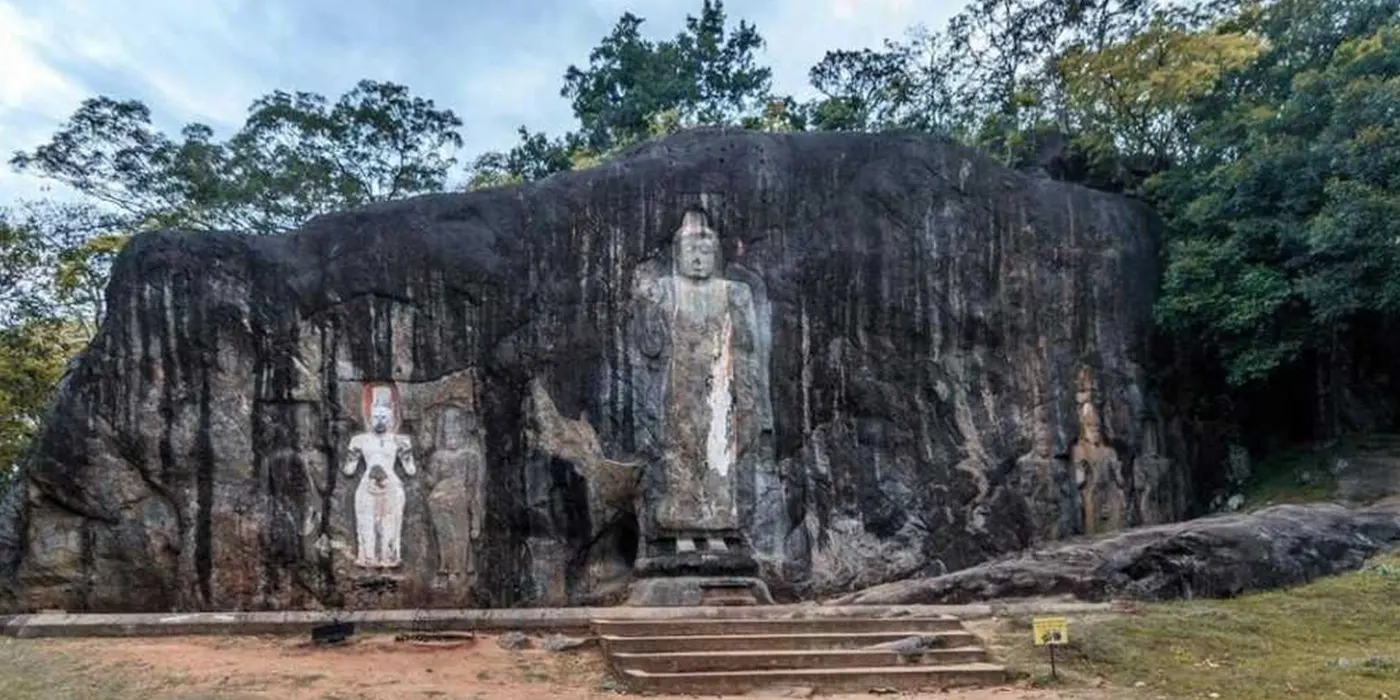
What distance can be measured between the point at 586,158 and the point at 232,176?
23.8ft

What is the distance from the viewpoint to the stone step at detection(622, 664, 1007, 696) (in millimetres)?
8180

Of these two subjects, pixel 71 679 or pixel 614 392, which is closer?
pixel 71 679

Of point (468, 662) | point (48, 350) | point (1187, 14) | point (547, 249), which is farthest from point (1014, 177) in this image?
point (48, 350)

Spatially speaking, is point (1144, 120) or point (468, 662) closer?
point (468, 662)

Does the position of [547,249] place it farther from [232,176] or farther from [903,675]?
[232,176]

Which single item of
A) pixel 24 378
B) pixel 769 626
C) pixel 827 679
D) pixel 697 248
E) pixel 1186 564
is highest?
pixel 697 248

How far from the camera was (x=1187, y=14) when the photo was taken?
60.3 ft

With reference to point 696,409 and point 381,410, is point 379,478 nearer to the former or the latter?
point 381,410

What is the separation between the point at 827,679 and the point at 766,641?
79 centimetres

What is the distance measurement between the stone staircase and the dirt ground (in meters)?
0.23

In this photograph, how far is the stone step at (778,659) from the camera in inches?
336

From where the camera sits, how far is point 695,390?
14250 mm

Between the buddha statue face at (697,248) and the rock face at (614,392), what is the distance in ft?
0.10

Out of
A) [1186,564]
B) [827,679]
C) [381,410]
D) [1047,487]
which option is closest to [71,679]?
[827,679]
